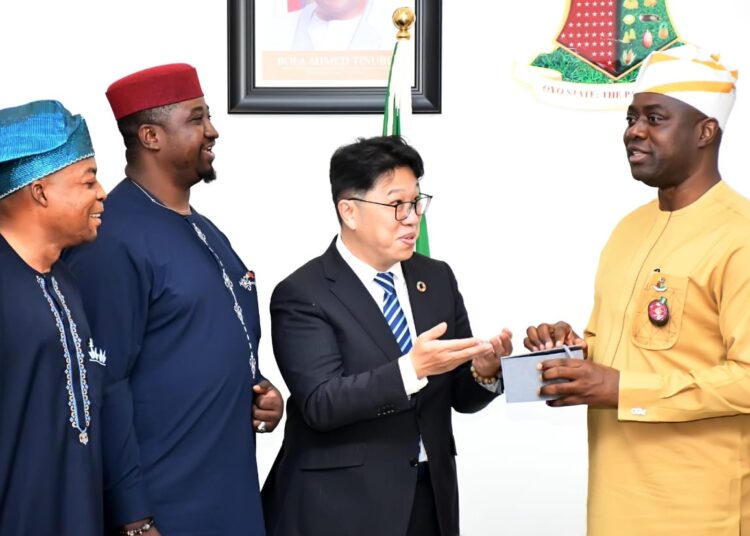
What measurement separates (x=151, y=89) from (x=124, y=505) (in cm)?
98

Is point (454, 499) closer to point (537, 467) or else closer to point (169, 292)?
point (169, 292)

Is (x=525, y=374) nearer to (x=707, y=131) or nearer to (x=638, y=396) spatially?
(x=638, y=396)

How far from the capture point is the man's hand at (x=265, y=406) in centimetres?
246

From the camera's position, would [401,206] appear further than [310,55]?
No

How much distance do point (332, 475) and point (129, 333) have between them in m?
0.59

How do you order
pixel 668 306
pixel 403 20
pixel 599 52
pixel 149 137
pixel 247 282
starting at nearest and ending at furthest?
pixel 668 306 < pixel 149 137 < pixel 247 282 < pixel 403 20 < pixel 599 52

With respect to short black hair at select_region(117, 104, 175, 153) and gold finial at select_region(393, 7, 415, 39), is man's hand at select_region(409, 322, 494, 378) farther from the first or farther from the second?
gold finial at select_region(393, 7, 415, 39)

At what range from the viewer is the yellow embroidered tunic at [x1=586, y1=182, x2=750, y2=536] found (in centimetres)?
214

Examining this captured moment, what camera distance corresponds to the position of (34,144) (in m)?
1.95

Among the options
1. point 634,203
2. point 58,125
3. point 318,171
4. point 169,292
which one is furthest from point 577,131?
point 58,125

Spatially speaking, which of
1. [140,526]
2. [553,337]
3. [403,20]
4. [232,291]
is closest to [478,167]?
[403,20]

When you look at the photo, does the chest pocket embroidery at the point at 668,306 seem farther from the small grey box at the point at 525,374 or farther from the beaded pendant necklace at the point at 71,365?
the beaded pendant necklace at the point at 71,365

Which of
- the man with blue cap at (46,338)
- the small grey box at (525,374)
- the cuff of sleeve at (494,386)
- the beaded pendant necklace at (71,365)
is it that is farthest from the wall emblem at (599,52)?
the beaded pendant necklace at (71,365)

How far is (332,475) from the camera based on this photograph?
2369 mm
